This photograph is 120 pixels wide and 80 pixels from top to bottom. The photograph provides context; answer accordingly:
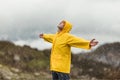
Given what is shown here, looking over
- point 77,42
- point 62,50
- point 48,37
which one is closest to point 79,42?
point 77,42

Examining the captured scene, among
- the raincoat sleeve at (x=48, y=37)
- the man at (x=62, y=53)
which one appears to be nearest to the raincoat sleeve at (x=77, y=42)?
the man at (x=62, y=53)

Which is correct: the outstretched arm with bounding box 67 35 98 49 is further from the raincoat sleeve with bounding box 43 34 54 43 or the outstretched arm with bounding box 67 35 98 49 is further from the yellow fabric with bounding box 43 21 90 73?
the raincoat sleeve with bounding box 43 34 54 43

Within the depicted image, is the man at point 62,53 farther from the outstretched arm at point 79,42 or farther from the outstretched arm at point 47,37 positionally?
the outstretched arm at point 47,37

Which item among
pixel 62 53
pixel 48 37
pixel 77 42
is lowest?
pixel 62 53

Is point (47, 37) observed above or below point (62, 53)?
above

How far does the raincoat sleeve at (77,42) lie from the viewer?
1524cm

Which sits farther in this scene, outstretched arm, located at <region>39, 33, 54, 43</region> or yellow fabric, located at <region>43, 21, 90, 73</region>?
outstretched arm, located at <region>39, 33, 54, 43</region>

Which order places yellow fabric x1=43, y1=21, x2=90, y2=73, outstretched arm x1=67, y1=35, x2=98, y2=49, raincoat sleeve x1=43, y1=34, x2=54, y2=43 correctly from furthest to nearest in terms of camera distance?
raincoat sleeve x1=43, y1=34, x2=54, y2=43 → yellow fabric x1=43, y1=21, x2=90, y2=73 → outstretched arm x1=67, y1=35, x2=98, y2=49

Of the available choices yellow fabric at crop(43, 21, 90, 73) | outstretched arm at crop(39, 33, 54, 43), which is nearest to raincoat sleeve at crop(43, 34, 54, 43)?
outstretched arm at crop(39, 33, 54, 43)

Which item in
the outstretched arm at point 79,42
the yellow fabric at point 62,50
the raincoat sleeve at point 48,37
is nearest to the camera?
the outstretched arm at point 79,42

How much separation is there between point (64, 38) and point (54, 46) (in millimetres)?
406

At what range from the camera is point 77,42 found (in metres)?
15.4

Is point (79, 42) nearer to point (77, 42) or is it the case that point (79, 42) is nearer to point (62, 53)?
point (77, 42)

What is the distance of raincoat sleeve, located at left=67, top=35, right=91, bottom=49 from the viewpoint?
15.2 metres
